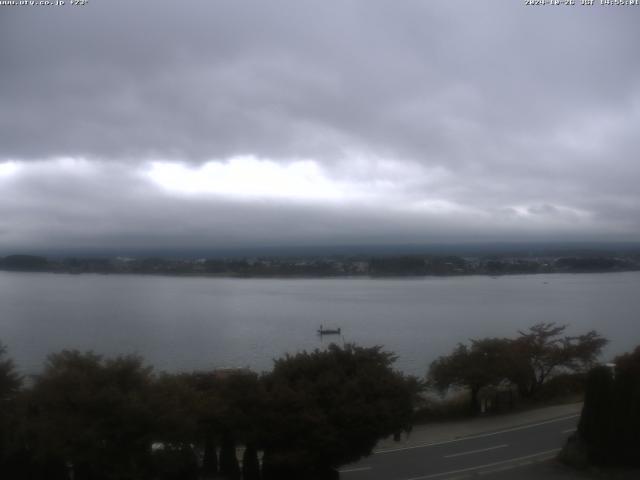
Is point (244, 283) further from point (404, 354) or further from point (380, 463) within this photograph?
point (380, 463)

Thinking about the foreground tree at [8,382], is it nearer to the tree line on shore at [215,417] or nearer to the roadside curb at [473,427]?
the tree line on shore at [215,417]

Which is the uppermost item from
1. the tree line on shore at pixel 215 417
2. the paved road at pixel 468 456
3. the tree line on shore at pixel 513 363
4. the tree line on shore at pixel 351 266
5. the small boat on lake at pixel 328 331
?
the tree line on shore at pixel 351 266

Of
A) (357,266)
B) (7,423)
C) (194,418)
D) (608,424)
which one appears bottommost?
(608,424)

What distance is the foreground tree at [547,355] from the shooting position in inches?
869

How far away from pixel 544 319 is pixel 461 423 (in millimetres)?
33183

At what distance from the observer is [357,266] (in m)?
91.4

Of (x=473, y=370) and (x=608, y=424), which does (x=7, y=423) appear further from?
(x=473, y=370)

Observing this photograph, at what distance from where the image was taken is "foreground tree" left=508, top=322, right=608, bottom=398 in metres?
22.1

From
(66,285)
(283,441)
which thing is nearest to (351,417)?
(283,441)

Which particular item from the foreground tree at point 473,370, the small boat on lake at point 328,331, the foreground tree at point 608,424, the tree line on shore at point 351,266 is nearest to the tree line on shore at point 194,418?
the foreground tree at point 608,424

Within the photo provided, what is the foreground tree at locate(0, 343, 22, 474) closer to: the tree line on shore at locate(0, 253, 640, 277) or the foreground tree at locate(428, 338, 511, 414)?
the foreground tree at locate(428, 338, 511, 414)

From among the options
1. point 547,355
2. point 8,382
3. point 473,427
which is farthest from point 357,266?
point 8,382

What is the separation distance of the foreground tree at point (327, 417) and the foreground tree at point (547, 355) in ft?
35.9

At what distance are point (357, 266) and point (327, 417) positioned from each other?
8019 centimetres
